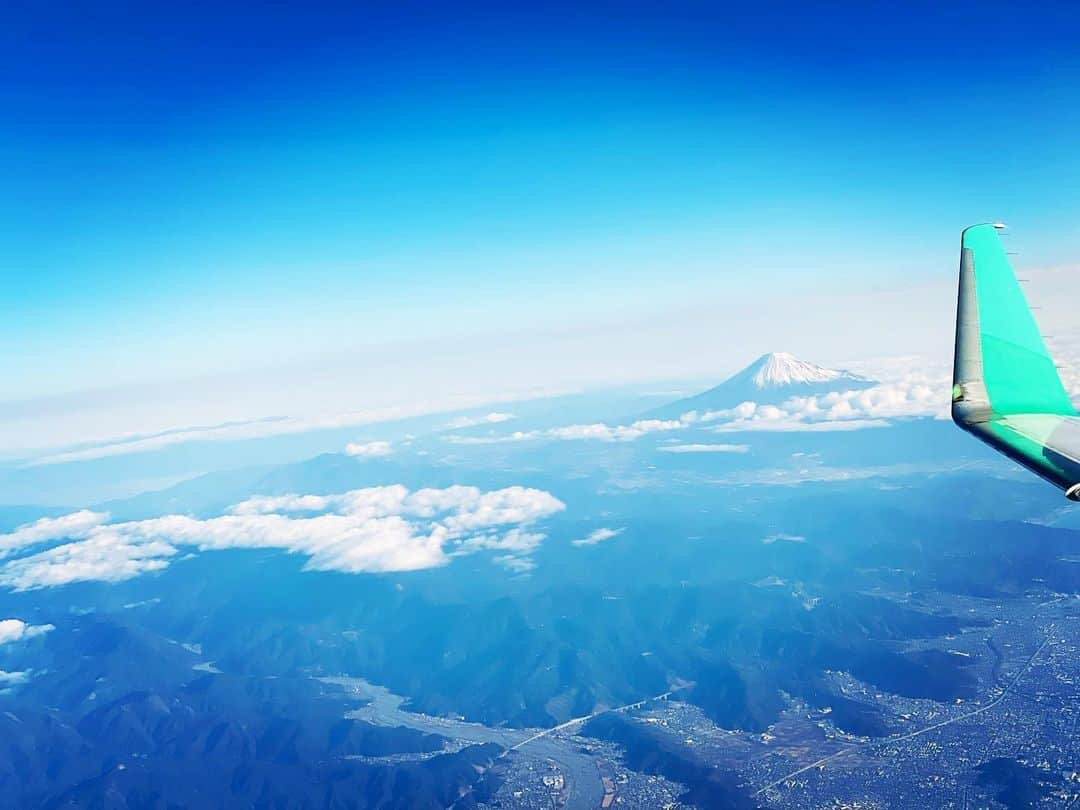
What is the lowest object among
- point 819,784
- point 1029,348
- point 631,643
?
point 631,643

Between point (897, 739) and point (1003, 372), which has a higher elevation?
point (1003, 372)

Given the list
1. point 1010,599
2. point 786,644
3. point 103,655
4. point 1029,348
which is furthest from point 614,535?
point 1029,348

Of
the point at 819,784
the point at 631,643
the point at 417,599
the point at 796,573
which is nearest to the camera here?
the point at 819,784

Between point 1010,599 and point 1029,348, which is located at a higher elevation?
point 1029,348

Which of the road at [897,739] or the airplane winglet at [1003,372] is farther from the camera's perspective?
the road at [897,739]

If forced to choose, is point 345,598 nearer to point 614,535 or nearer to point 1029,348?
point 614,535

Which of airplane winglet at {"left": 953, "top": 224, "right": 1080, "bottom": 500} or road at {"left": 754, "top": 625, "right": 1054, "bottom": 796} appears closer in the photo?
airplane winglet at {"left": 953, "top": 224, "right": 1080, "bottom": 500}

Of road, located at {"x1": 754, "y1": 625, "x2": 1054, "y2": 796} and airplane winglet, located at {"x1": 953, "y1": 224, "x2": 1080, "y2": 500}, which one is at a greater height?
airplane winglet, located at {"x1": 953, "y1": 224, "x2": 1080, "y2": 500}

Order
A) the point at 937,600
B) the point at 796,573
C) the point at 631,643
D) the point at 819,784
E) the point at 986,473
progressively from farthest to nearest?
the point at 986,473 → the point at 796,573 → the point at 631,643 → the point at 937,600 → the point at 819,784

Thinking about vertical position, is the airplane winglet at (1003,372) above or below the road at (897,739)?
above

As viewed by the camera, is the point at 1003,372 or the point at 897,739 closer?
the point at 1003,372

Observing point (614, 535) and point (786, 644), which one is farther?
point (614, 535)
